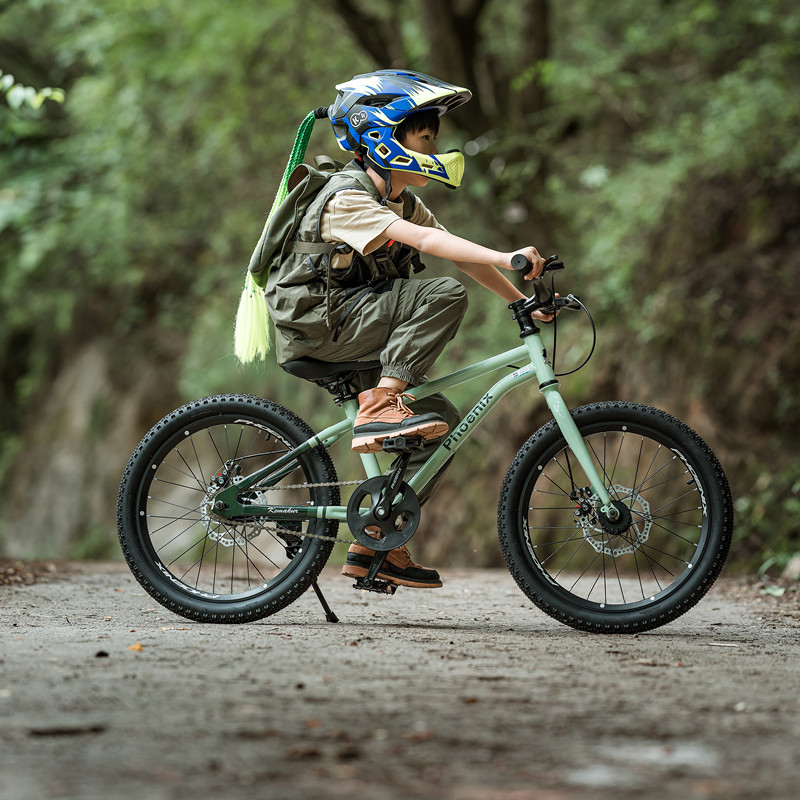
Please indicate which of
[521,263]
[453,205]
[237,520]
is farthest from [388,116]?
[453,205]

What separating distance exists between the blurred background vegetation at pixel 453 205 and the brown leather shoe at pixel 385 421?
10.00ft

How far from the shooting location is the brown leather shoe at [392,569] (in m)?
3.88

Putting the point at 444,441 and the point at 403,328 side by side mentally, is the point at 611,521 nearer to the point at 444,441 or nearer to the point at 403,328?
the point at 444,441

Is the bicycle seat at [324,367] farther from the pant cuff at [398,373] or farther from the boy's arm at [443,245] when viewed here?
the boy's arm at [443,245]

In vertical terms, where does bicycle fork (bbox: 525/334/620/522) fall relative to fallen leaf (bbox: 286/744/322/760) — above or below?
above

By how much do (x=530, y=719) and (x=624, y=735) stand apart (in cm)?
23

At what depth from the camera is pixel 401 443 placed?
12.2ft

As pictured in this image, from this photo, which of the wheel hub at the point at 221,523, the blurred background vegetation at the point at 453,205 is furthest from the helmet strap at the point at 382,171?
the blurred background vegetation at the point at 453,205

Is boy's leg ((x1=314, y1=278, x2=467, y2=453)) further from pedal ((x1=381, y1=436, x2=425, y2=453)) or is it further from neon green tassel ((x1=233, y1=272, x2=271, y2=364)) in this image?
neon green tassel ((x1=233, y1=272, x2=271, y2=364))

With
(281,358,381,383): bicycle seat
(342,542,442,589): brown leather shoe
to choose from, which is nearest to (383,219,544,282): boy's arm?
(281,358,381,383): bicycle seat

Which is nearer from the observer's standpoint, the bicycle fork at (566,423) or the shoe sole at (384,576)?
the bicycle fork at (566,423)

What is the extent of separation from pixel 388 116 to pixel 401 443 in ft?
3.95

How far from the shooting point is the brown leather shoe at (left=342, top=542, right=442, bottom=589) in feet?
12.7

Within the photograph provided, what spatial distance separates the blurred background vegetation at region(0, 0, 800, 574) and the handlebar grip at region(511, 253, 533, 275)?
316 cm
